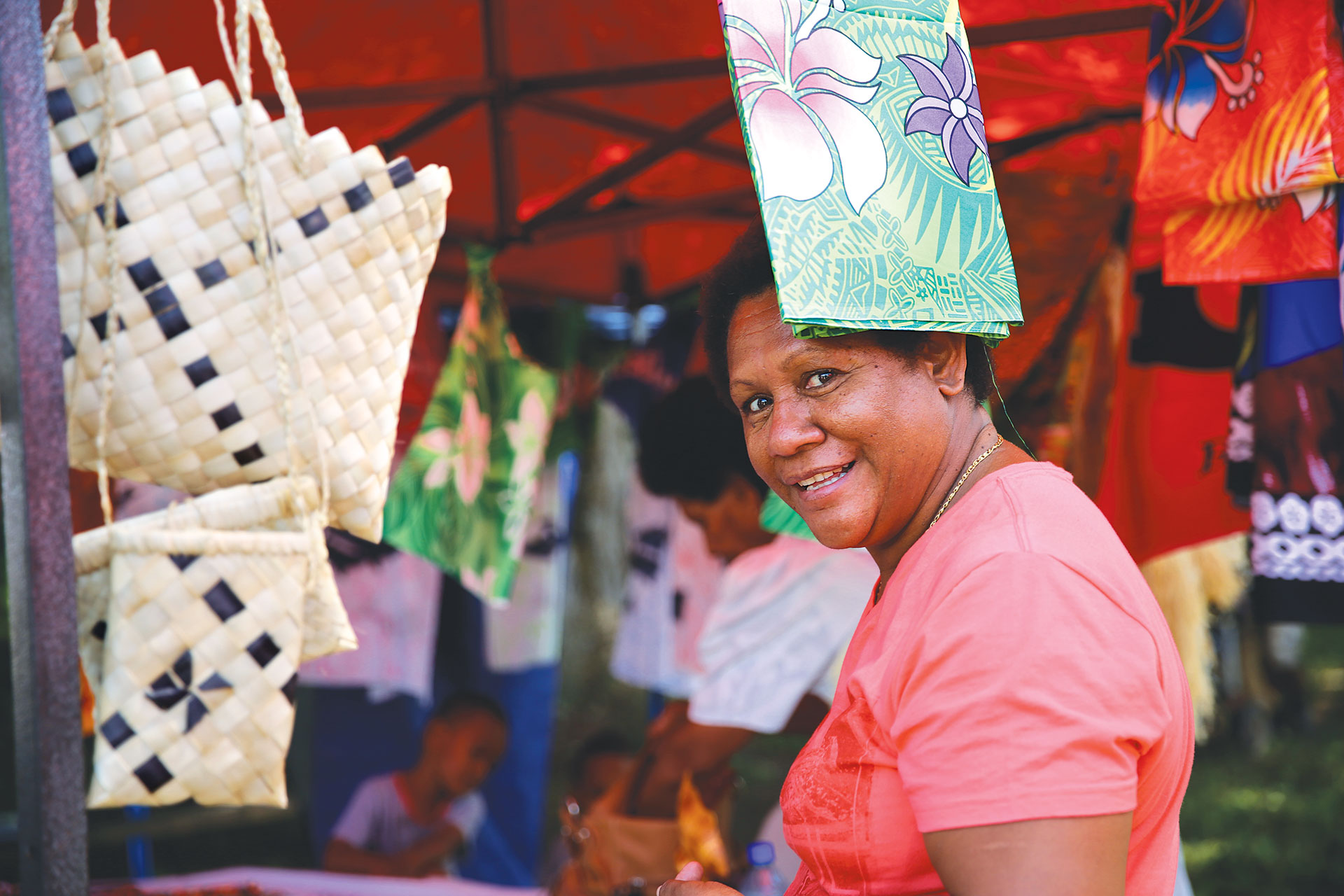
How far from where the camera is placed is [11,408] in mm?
1030

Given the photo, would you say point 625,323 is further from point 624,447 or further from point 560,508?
point 560,508

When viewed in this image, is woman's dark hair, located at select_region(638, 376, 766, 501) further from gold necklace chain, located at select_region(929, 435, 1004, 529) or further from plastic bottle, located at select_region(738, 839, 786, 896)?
gold necklace chain, located at select_region(929, 435, 1004, 529)

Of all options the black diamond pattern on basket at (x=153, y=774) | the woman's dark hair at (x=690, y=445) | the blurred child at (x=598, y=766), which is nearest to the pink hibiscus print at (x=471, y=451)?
the woman's dark hair at (x=690, y=445)

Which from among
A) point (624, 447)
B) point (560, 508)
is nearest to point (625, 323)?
point (624, 447)

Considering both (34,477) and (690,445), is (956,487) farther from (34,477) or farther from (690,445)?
(690,445)

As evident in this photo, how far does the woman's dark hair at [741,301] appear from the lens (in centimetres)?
124

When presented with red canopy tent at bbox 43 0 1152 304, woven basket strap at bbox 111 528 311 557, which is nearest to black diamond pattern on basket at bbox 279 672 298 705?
woven basket strap at bbox 111 528 311 557

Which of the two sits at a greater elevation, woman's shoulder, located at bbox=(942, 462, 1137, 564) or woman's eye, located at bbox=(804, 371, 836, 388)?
woman's eye, located at bbox=(804, 371, 836, 388)

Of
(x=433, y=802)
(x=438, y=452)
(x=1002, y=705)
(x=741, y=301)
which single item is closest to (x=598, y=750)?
(x=433, y=802)

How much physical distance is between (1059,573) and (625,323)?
3.38 m

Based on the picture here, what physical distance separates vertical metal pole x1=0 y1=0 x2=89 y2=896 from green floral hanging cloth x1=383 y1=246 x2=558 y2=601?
2272 millimetres

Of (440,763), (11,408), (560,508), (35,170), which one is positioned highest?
(35,170)

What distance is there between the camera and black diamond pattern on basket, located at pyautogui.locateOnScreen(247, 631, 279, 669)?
3.74 feet

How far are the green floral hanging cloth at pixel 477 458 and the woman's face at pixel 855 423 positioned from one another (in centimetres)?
222
